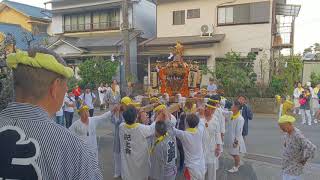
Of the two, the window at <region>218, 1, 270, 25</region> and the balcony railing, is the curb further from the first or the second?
the balcony railing

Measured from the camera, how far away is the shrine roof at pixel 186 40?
66.7ft

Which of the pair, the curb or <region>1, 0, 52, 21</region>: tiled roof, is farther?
<region>1, 0, 52, 21</region>: tiled roof

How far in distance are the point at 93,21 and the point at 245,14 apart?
1241 cm

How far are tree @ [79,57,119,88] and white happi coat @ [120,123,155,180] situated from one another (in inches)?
596

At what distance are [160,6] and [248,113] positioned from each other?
16.0 m

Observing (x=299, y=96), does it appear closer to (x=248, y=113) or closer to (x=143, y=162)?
(x=248, y=113)

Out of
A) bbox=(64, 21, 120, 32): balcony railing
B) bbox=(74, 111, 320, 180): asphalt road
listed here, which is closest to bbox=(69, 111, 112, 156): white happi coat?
bbox=(74, 111, 320, 180): asphalt road

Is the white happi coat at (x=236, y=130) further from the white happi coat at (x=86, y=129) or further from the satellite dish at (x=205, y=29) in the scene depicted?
the satellite dish at (x=205, y=29)

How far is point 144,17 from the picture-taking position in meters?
26.3

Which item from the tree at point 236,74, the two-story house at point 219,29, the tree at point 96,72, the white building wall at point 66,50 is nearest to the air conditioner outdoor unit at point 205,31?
the two-story house at point 219,29

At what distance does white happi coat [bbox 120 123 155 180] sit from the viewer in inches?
201

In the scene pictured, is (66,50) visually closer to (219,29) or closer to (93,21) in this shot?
(93,21)

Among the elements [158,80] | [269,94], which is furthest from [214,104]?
[269,94]

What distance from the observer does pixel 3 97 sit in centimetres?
400
